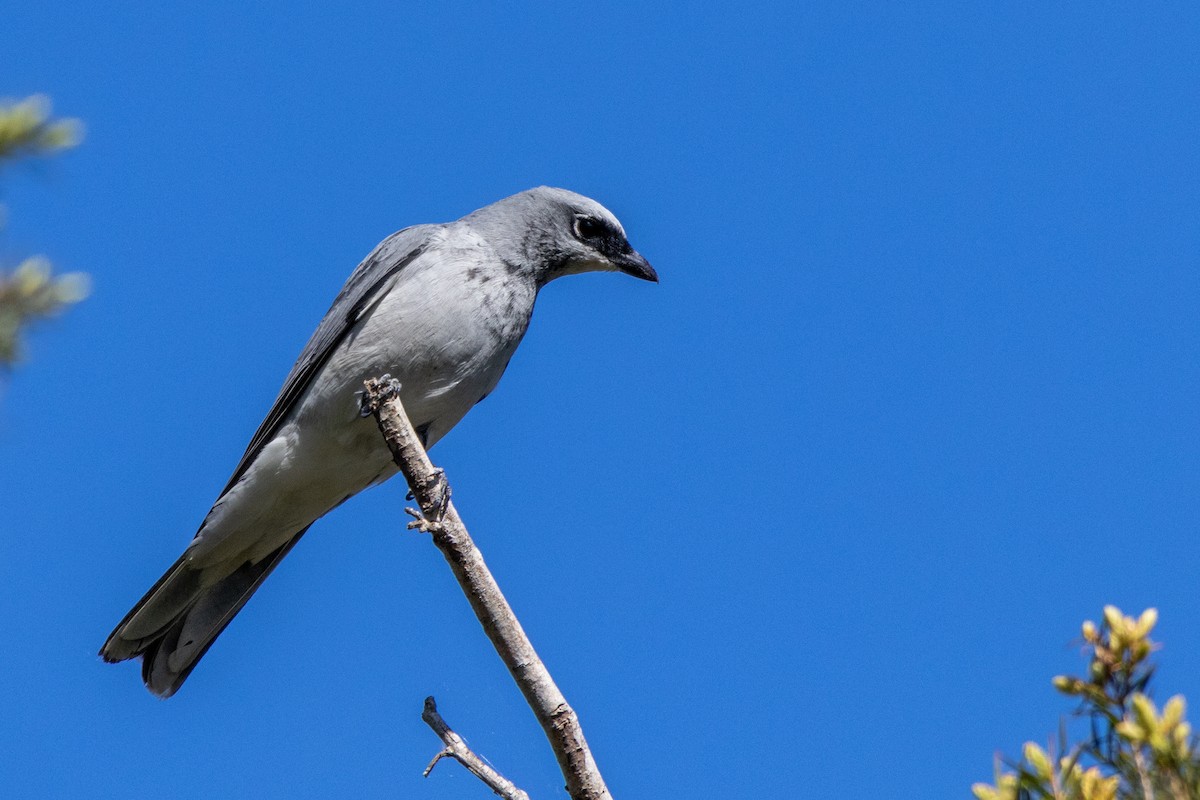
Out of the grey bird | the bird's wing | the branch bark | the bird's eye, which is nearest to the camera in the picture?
the branch bark

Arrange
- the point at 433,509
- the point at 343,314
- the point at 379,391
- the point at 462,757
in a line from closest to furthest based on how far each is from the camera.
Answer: the point at 462,757, the point at 433,509, the point at 379,391, the point at 343,314

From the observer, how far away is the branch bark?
12.3 ft

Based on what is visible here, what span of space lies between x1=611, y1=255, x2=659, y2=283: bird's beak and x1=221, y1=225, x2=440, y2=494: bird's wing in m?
1.25

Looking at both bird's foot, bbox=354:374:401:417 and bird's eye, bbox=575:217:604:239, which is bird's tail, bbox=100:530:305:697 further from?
bird's eye, bbox=575:217:604:239

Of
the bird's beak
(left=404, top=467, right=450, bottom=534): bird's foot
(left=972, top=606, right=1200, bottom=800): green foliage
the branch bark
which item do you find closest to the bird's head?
the bird's beak

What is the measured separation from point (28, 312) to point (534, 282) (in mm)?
4149

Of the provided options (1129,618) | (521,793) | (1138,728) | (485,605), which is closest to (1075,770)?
(1138,728)

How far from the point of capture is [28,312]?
2.93m

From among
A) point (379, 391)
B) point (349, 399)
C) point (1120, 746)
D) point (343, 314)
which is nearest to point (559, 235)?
point (343, 314)

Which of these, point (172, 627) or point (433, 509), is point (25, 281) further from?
point (172, 627)

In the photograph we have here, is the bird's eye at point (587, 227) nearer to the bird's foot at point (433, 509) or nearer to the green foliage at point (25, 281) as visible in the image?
the bird's foot at point (433, 509)

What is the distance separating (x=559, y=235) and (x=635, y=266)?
0.61 metres

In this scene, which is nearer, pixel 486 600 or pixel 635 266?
pixel 486 600

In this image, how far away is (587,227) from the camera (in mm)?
7465
